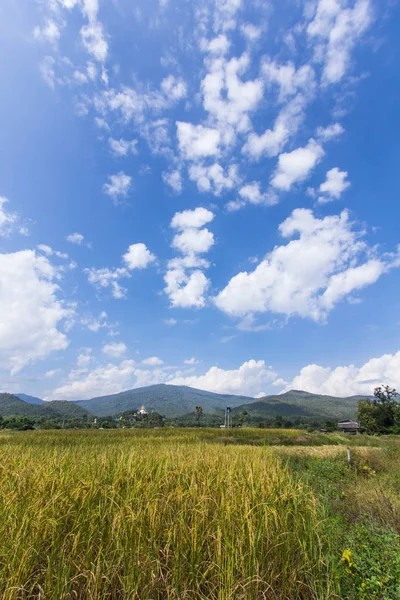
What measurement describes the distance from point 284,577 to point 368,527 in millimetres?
2662

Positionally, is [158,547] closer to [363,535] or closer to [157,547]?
[157,547]

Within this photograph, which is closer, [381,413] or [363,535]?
[363,535]

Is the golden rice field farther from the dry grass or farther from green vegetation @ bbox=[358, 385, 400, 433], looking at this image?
green vegetation @ bbox=[358, 385, 400, 433]

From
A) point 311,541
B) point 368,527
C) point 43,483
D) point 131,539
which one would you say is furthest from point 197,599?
point 368,527

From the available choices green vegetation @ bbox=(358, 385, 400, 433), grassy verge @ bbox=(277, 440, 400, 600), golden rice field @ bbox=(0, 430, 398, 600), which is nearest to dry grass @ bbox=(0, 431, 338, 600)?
golden rice field @ bbox=(0, 430, 398, 600)

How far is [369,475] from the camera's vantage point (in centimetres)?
1138

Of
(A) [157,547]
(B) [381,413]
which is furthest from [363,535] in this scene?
(B) [381,413]

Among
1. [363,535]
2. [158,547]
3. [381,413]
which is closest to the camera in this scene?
[158,547]

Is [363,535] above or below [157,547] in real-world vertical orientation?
below

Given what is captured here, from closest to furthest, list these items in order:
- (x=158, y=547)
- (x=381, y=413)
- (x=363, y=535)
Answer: (x=158, y=547) → (x=363, y=535) → (x=381, y=413)

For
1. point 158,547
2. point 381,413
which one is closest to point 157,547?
point 158,547

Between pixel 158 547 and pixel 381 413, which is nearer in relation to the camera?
pixel 158 547

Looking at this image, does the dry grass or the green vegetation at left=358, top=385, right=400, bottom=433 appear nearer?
the dry grass

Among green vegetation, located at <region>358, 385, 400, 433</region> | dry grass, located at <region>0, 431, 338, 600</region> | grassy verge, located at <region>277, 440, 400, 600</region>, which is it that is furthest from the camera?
green vegetation, located at <region>358, 385, 400, 433</region>
